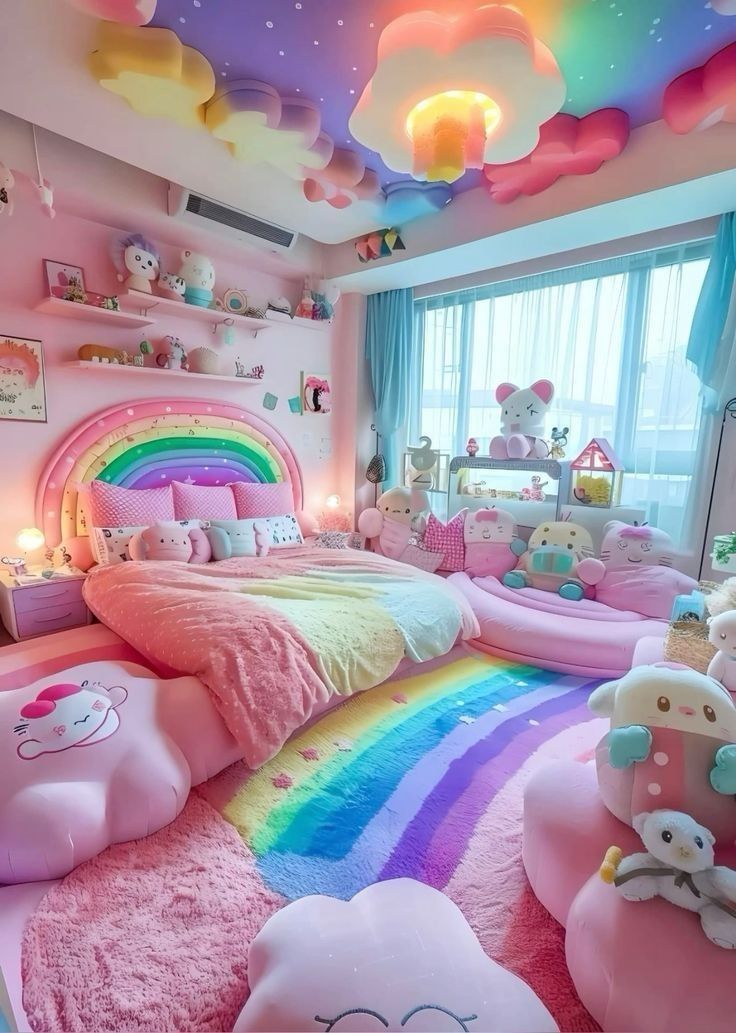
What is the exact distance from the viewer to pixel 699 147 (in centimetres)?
210

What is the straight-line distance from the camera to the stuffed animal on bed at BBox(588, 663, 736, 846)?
3.25 ft

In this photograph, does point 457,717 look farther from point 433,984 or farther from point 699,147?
point 699,147

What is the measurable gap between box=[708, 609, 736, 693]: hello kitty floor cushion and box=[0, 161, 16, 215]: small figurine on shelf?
340cm

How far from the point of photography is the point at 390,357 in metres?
3.94

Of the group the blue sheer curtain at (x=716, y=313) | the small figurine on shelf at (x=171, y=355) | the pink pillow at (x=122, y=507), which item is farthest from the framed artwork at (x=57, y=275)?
the blue sheer curtain at (x=716, y=313)

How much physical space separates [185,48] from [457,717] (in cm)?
275

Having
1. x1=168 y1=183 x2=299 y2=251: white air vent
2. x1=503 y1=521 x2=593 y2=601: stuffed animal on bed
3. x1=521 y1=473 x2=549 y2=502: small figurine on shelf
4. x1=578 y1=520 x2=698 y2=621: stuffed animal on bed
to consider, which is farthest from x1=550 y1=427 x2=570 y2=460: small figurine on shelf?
x1=168 y1=183 x2=299 y2=251: white air vent

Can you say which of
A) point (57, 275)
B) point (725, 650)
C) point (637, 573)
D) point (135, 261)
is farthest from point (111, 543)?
point (637, 573)

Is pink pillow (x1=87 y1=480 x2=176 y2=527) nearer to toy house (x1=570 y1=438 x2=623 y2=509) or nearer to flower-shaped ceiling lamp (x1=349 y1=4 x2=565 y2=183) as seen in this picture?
flower-shaped ceiling lamp (x1=349 y1=4 x2=565 y2=183)

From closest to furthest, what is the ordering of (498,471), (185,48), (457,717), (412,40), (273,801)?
1. (412,40)
2. (273,801)
3. (185,48)
4. (457,717)
5. (498,471)

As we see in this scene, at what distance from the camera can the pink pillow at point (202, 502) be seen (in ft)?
10.0

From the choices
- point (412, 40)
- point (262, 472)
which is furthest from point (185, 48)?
point (262, 472)

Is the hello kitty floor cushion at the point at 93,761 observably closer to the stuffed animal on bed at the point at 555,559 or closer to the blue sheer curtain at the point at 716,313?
the stuffed animal on bed at the point at 555,559

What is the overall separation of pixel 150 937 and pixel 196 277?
3.18 metres
